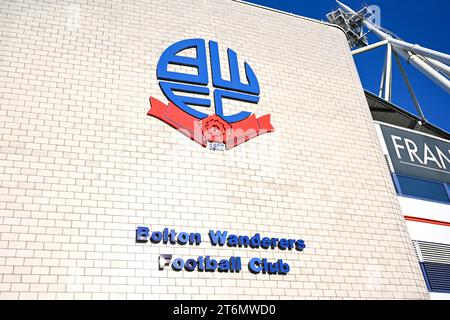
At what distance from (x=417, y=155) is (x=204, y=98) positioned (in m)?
9.15

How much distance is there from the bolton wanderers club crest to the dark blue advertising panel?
586cm

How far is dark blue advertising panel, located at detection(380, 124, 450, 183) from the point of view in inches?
579

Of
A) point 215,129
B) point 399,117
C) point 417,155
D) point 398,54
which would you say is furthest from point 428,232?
point 398,54

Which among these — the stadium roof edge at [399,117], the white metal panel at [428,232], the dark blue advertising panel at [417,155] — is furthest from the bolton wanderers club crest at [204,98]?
the stadium roof edge at [399,117]

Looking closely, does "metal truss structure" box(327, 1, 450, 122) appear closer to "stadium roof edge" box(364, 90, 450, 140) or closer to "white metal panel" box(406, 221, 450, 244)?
"stadium roof edge" box(364, 90, 450, 140)

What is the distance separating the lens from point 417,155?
15453 millimetres

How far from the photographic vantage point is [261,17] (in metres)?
13.9

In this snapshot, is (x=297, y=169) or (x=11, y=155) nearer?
(x=11, y=155)

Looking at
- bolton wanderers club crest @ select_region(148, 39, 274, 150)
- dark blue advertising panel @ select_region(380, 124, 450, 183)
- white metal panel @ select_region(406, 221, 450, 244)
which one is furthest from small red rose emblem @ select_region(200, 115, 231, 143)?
white metal panel @ select_region(406, 221, 450, 244)
